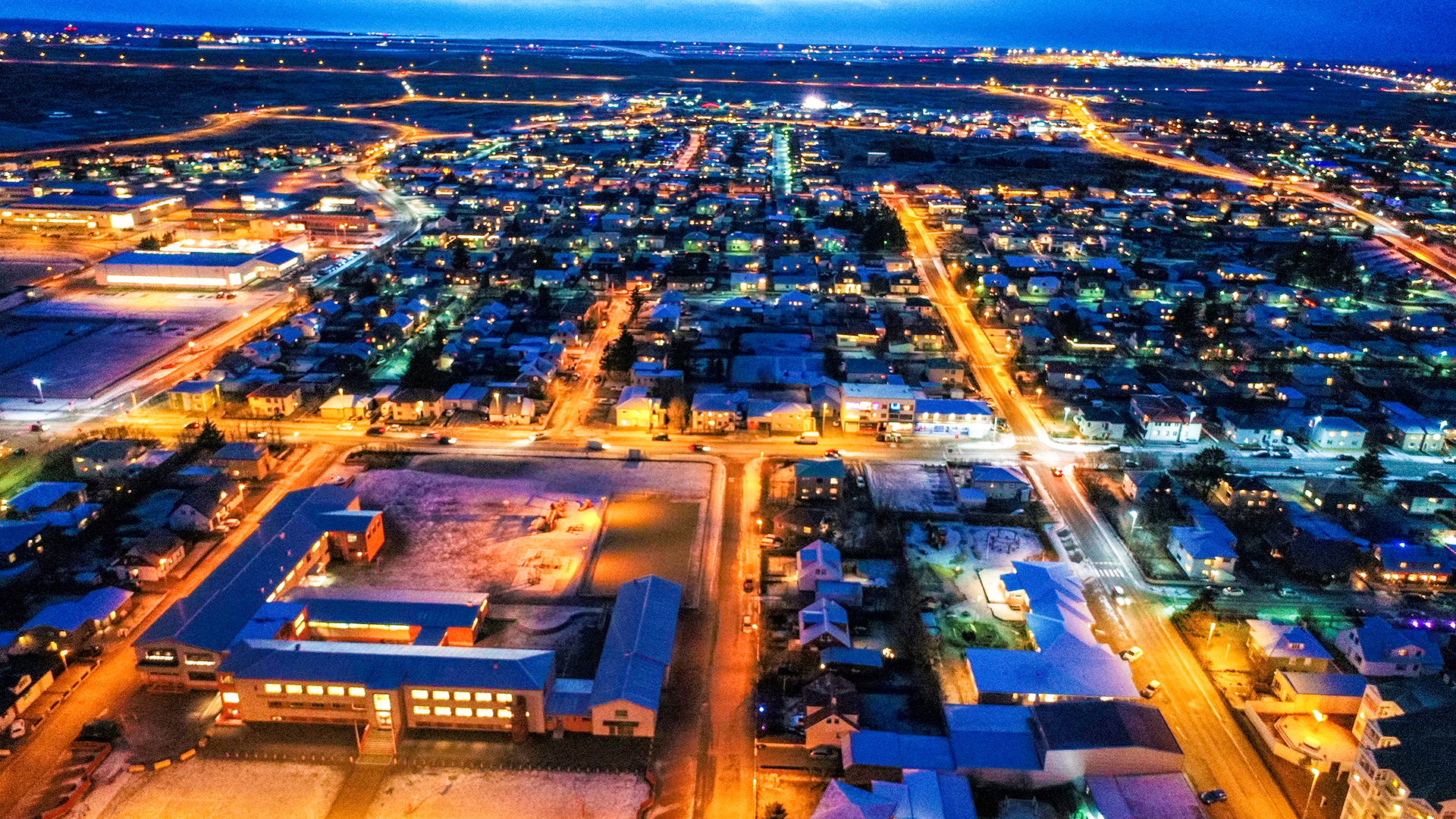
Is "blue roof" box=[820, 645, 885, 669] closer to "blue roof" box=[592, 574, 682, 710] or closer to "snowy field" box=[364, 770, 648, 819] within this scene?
"blue roof" box=[592, 574, 682, 710]

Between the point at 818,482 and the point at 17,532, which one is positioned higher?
the point at 17,532

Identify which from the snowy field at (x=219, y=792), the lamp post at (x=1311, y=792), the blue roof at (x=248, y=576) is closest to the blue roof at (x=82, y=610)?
the blue roof at (x=248, y=576)

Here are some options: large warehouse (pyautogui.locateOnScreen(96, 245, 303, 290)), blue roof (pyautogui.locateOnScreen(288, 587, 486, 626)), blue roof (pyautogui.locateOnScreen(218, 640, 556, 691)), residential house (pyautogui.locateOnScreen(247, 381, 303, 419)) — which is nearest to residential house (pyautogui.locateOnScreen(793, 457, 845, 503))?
blue roof (pyautogui.locateOnScreen(288, 587, 486, 626))

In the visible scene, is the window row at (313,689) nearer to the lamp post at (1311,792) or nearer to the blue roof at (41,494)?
the blue roof at (41,494)

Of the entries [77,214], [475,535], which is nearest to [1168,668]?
[475,535]

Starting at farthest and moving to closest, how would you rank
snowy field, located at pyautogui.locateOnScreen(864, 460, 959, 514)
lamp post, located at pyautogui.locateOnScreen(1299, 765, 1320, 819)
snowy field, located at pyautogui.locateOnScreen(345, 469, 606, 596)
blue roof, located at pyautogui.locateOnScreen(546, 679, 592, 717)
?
snowy field, located at pyautogui.locateOnScreen(864, 460, 959, 514), snowy field, located at pyautogui.locateOnScreen(345, 469, 606, 596), blue roof, located at pyautogui.locateOnScreen(546, 679, 592, 717), lamp post, located at pyautogui.locateOnScreen(1299, 765, 1320, 819)

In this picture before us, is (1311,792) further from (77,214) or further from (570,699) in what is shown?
(77,214)
